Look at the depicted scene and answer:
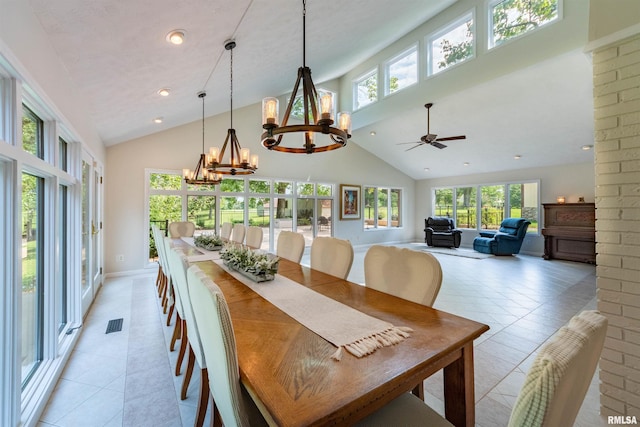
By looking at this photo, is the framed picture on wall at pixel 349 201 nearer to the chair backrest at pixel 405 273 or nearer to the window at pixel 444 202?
the window at pixel 444 202

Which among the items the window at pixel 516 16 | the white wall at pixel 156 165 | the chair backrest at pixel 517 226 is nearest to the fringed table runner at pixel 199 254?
the white wall at pixel 156 165

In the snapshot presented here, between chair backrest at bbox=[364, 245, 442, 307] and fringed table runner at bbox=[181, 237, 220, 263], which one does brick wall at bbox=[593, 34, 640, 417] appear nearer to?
chair backrest at bbox=[364, 245, 442, 307]

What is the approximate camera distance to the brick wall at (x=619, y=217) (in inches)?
62.0

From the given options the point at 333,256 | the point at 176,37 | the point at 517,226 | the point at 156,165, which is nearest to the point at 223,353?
the point at 333,256

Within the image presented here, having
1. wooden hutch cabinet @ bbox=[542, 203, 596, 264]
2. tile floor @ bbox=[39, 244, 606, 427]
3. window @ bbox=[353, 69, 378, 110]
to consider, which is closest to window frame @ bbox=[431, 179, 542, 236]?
wooden hutch cabinet @ bbox=[542, 203, 596, 264]

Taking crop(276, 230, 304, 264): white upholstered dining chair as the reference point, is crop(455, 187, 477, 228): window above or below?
above

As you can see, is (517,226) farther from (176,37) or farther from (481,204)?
(176,37)

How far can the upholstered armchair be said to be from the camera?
8.47 m

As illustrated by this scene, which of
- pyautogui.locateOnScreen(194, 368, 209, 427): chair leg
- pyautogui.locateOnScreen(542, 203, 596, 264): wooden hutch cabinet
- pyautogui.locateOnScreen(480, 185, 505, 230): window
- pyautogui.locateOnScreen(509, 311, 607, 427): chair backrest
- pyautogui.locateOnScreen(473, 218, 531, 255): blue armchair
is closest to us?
pyautogui.locateOnScreen(509, 311, 607, 427): chair backrest

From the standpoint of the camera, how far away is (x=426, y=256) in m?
1.69

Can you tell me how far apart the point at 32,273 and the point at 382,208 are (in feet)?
28.7

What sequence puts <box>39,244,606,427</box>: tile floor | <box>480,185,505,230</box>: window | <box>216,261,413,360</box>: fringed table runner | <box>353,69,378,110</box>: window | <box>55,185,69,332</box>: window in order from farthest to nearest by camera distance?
1. <box>480,185,505,230</box>: window
2. <box>353,69,378,110</box>: window
3. <box>55,185,69,332</box>: window
4. <box>39,244,606,427</box>: tile floor
5. <box>216,261,413,360</box>: fringed table runner

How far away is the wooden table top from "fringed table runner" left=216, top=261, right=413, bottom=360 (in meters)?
0.03

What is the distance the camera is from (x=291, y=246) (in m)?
Answer: 3.05
